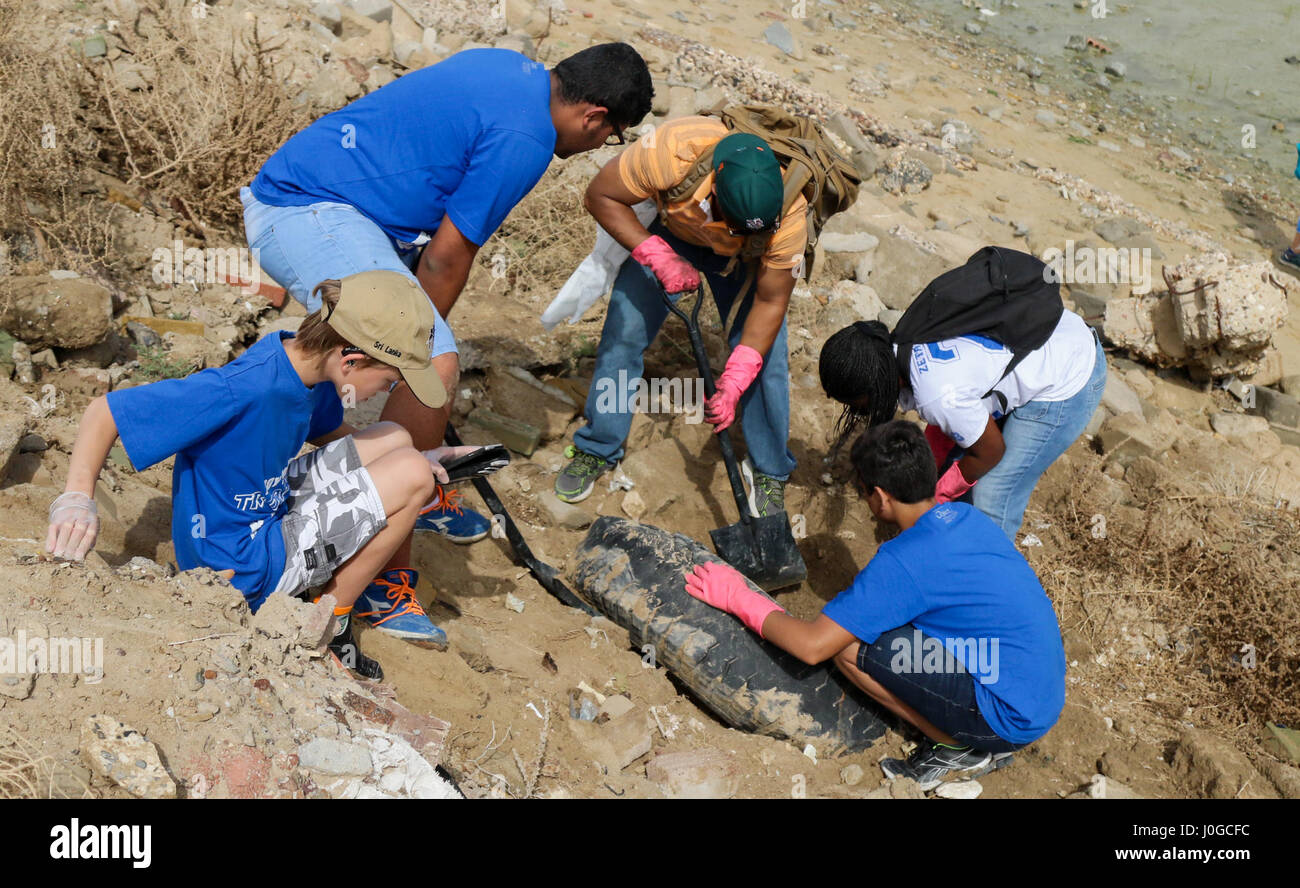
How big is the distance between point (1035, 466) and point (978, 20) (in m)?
10.8

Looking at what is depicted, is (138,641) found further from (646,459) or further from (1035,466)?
(1035,466)

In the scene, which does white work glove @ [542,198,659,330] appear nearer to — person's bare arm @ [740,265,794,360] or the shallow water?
person's bare arm @ [740,265,794,360]

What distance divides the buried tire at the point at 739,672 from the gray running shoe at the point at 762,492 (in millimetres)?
681

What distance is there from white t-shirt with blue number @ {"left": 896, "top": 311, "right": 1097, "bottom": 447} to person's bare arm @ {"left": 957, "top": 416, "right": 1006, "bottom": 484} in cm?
8

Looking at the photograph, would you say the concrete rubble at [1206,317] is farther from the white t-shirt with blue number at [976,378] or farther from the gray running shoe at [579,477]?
the gray running shoe at [579,477]

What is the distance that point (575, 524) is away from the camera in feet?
13.3

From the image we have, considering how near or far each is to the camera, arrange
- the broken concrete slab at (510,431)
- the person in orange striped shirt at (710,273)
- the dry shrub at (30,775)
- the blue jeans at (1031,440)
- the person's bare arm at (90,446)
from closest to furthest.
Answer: the dry shrub at (30,775), the person's bare arm at (90,446), the person in orange striped shirt at (710,273), the blue jeans at (1031,440), the broken concrete slab at (510,431)

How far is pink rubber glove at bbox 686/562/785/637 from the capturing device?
3211mm

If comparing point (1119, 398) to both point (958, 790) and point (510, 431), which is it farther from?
point (510, 431)

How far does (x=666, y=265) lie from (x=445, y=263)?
0.85 metres

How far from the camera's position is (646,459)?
4344 millimetres

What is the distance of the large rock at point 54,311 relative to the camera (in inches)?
144
